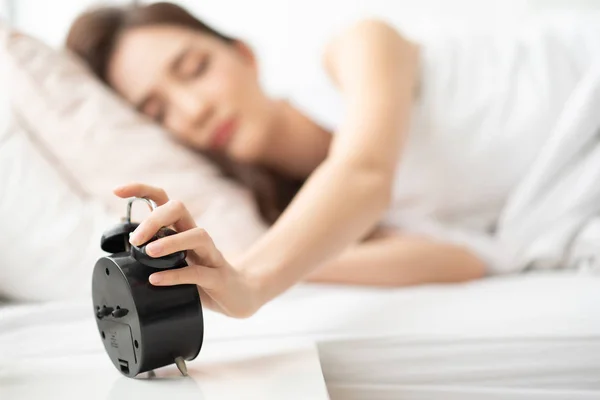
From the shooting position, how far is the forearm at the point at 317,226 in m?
0.58

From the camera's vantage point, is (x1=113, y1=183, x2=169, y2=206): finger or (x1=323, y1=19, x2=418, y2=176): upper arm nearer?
(x1=113, y1=183, x2=169, y2=206): finger

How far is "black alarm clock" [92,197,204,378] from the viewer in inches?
17.3

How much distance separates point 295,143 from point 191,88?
0.25 metres

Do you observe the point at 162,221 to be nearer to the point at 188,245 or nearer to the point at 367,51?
the point at 188,245

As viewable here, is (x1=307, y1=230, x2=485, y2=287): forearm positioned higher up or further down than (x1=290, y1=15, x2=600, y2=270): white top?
further down

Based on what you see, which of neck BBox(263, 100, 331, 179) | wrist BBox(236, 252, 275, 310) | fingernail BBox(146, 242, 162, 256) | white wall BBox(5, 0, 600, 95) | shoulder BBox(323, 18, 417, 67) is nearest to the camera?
fingernail BBox(146, 242, 162, 256)

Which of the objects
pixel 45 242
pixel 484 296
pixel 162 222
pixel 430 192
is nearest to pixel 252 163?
pixel 430 192

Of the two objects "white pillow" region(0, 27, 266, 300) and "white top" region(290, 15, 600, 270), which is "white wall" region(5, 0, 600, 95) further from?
"white pillow" region(0, 27, 266, 300)

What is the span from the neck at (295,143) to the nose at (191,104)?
0.56ft

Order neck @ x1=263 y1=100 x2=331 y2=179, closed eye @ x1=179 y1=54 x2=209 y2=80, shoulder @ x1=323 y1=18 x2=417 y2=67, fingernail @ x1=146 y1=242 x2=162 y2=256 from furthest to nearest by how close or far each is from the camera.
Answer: neck @ x1=263 y1=100 x2=331 y2=179, closed eye @ x1=179 y1=54 x2=209 y2=80, shoulder @ x1=323 y1=18 x2=417 y2=67, fingernail @ x1=146 y1=242 x2=162 y2=256

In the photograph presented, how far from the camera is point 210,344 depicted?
0.58m

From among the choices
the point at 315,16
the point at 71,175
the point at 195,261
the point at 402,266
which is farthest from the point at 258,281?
the point at 315,16

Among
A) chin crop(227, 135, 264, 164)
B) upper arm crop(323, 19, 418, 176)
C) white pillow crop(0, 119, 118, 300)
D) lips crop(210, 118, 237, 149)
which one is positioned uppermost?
upper arm crop(323, 19, 418, 176)

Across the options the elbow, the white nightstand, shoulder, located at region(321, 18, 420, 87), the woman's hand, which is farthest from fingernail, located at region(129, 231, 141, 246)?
shoulder, located at region(321, 18, 420, 87)
